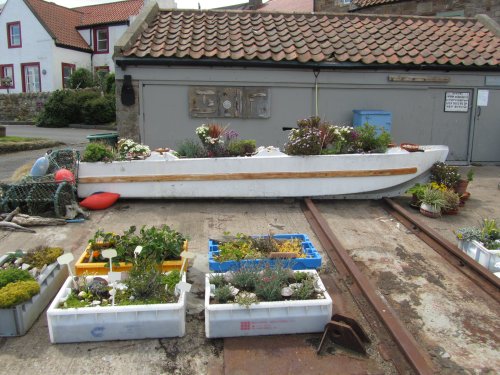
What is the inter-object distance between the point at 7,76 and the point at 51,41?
516 cm

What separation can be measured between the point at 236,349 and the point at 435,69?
9606 mm

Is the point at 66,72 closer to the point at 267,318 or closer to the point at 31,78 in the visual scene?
the point at 31,78

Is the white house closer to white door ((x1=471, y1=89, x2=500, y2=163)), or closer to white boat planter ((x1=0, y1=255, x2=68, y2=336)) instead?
white door ((x1=471, y1=89, x2=500, y2=163))

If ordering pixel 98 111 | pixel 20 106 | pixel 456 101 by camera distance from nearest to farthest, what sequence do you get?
1. pixel 456 101
2. pixel 98 111
3. pixel 20 106

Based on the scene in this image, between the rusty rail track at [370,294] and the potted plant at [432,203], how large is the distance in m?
1.82

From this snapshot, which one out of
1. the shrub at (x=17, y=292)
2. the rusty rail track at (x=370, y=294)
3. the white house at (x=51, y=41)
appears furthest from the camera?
the white house at (x=51, y=41)

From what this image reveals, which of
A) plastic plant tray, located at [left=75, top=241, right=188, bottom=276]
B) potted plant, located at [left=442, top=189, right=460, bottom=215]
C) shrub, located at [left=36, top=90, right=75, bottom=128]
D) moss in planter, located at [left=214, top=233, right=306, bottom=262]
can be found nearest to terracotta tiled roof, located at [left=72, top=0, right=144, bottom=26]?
shrub, located at [left=36, top=90, right=75, bottom=128]

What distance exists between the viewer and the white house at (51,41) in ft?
102

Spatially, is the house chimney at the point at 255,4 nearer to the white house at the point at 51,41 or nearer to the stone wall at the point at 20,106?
the white house at the point at 51,41

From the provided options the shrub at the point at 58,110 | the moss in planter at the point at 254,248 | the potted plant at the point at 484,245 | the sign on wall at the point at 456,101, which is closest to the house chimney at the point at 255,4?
the shrub at the point at 58,110

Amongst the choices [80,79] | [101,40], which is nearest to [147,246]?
[80,79]

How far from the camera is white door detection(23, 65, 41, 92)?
104ft

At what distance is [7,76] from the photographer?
32906mm

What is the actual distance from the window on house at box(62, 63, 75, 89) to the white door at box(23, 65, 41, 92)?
174 centimetres
